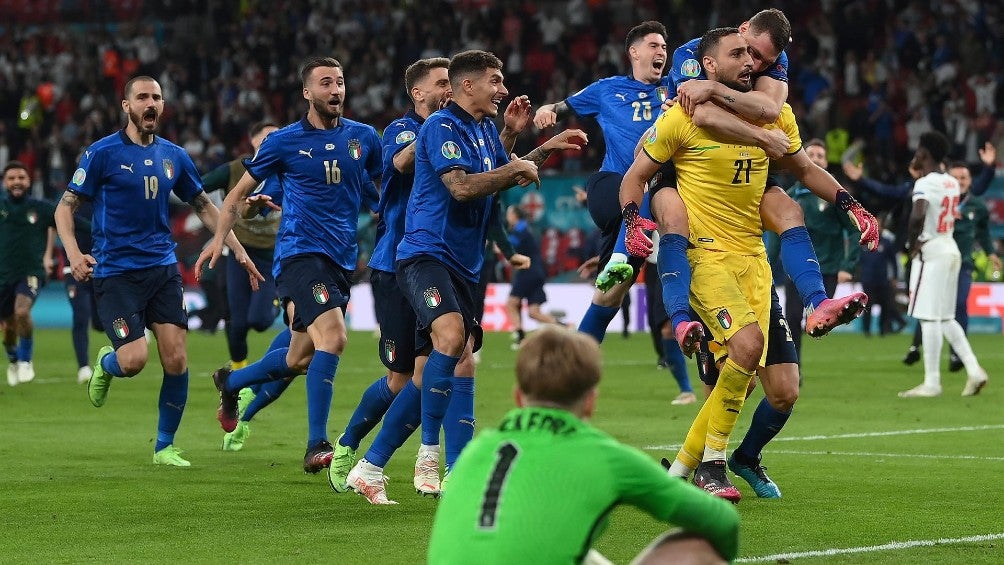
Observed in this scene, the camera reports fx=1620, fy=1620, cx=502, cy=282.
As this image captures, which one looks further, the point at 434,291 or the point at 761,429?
the point at 761,429

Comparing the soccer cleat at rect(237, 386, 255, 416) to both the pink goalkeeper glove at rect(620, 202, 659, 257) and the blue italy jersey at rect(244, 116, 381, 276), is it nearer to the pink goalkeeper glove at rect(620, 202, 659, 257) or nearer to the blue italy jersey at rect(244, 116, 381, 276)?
the blue italy jersey at rect(244, 116, 381, 276)

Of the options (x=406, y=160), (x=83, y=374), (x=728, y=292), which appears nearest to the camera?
(x=728, y=292)

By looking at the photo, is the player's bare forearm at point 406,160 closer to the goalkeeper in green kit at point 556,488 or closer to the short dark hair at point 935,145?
the goalkeeper in green kit at point 556,488


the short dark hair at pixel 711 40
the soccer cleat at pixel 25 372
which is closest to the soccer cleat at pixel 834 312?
the short dark hair at pixel 711 40

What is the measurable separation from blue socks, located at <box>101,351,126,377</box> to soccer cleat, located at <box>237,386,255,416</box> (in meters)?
0.88

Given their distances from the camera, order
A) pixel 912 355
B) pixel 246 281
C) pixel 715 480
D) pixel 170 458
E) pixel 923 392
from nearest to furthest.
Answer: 1. pixel 715 480
2. pixel 170 458
3. pixel 246 281
4. pixel 923 392
5. pixel 912 355

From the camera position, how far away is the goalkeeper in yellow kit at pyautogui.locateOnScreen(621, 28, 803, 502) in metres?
8.05

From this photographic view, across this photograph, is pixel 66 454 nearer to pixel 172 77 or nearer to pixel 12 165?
pixel 12 165

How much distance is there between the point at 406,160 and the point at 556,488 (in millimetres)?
4982

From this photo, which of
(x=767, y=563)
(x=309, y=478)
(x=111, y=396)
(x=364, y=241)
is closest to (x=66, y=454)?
(x=309, y=478)

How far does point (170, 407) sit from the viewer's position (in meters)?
10.3

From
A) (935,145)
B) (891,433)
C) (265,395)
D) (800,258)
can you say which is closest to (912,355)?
(935,145)

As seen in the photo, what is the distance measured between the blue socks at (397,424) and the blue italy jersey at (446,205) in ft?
2.33

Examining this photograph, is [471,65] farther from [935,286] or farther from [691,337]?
[935,286]
